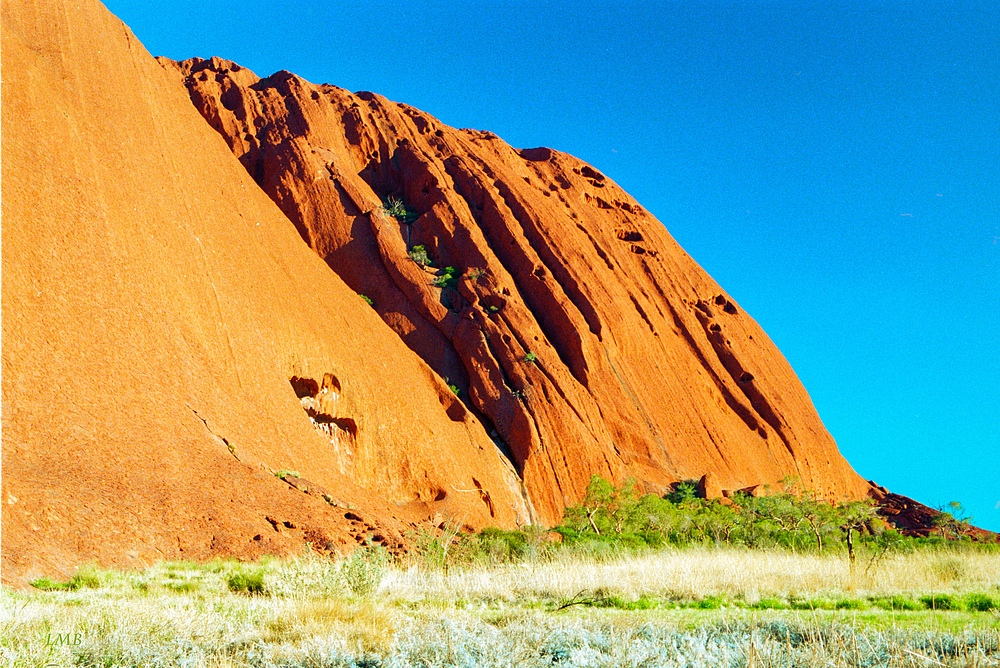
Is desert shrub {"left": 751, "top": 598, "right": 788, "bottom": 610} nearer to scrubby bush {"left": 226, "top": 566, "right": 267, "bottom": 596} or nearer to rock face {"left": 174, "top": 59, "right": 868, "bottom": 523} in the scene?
scrubby bush {"left": 226, "top": 566, "right": 267, "bottom": 596}

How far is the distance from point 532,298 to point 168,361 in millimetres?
29062

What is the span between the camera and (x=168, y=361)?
68.5ft

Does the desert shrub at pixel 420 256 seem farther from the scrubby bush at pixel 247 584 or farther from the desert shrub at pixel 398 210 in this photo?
the scrubby bush at pixel 247 584

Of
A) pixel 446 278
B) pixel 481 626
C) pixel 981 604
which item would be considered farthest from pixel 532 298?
pixel 481 626

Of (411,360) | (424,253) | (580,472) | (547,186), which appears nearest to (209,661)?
(411,360)

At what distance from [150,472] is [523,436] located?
2383 cm

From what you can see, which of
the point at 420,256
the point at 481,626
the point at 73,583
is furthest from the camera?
the point at 420,256

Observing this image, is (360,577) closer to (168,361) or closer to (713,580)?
(713,580)

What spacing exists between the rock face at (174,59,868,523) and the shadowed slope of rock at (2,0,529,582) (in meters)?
5.36

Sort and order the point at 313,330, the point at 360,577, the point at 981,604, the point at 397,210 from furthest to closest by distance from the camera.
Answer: the point at 397,210 → the point at 313,330 → the point at 360,577 → the point at 981,604

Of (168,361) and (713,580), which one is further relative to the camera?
(168,361)

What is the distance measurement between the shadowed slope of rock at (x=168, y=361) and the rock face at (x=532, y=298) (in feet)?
17.6

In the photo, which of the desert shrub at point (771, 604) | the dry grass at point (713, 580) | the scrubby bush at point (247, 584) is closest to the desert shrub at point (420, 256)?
the dry grass at point (713, 580)

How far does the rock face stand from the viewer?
41.8m
